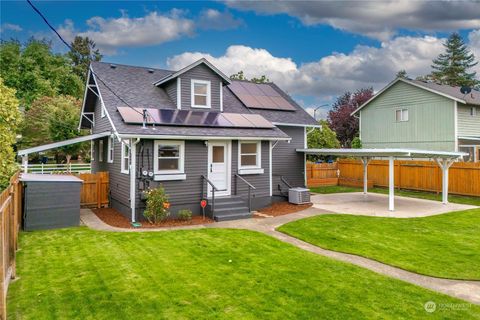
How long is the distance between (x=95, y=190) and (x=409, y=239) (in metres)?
12.3

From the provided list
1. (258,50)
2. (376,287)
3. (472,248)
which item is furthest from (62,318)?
(258,50)

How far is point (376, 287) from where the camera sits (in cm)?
627

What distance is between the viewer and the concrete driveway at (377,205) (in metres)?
13.7

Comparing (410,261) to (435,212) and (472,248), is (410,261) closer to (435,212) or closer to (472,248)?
(472,248)

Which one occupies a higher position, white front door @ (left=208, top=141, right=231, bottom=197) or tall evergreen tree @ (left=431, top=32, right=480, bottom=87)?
tall evergreen tree @ (left=431, top=32, right=480, bottom=87)

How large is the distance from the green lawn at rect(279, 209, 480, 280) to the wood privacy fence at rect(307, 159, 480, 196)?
5458 mm

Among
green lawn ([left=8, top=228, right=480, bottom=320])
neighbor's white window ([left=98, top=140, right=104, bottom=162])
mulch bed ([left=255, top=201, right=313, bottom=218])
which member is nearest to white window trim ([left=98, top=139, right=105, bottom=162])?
neighbor's white window ([left=98, top=140, right=104, bottom=162])

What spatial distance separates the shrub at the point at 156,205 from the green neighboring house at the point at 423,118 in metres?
19.7

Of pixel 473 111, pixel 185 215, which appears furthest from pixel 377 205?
pixel 473 111

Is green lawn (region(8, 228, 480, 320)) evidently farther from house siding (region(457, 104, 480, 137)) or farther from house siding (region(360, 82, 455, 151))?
house siding (region(457, 104, 480, 137))

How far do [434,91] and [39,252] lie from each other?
78.7 ft

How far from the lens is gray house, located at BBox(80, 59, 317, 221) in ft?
40.1

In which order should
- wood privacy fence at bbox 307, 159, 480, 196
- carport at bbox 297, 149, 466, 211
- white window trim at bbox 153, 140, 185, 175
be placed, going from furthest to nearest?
wood privacy fence at bbox 307, 159, 480, 196, carport at bbox 297, 149, 466, 211, white window trim at bbox 153, 140, 185, 175

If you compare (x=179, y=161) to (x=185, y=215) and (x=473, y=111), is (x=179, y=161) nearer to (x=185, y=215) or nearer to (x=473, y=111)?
(x=185, y=215)
